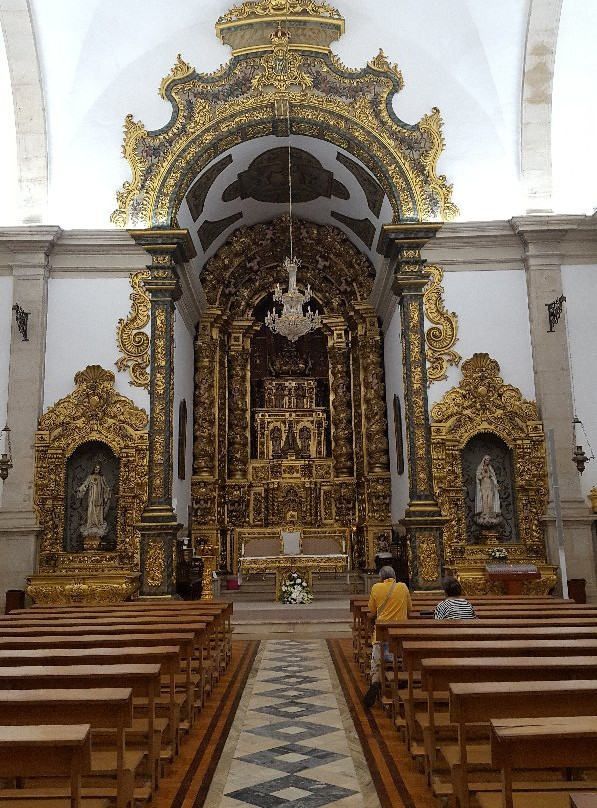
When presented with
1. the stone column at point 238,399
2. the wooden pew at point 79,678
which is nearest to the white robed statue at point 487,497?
the stone column at point 238,399

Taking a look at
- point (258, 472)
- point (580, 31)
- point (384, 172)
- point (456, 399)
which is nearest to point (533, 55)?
point (580, 31)

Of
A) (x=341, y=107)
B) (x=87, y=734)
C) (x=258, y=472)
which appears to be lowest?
(x=87, y=734)

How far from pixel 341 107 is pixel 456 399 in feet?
21.9

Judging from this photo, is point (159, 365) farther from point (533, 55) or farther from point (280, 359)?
point (533, 55)

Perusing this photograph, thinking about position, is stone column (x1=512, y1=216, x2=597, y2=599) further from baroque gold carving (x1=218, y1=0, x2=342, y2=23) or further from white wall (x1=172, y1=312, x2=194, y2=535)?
white wall (x1=172, y1=312, x2=194, y2=535)

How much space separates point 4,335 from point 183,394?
4.41 metres

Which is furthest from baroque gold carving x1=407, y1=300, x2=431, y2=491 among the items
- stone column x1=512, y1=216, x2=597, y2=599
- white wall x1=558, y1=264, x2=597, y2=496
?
white wall x1=558, y1=264, x2=597, y2=496

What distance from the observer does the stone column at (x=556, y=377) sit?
1311 centimetres

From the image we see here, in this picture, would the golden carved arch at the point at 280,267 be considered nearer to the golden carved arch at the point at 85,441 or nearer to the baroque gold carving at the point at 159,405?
the baroque gold carving at the point at 159,405

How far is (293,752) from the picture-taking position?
5.17 m

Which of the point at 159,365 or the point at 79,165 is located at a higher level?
the point at 79,165

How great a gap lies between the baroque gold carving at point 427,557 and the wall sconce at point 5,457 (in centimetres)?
758

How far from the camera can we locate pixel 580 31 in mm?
13984

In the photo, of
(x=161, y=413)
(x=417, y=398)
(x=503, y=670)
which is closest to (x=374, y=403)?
(x=417, y=398)
